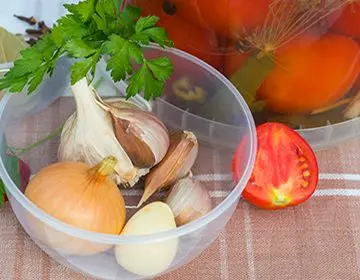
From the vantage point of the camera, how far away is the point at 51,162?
80cm

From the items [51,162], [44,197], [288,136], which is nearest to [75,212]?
[44,197]

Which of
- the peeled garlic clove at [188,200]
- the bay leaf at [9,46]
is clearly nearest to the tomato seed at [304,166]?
the peeled garlic clove at [188,200]

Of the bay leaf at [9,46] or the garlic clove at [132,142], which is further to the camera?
the bay leaf at [9,46]

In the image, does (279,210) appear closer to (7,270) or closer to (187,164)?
(187,164)

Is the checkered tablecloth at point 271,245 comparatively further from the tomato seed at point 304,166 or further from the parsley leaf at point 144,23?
the parsley leaf at point 144,23

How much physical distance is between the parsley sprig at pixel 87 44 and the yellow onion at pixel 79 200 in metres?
0.08

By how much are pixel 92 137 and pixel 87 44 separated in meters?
0.10

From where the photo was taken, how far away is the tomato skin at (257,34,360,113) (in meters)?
0.74

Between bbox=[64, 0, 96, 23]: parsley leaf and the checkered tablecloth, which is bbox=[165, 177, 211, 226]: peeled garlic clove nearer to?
the checkered tablecloth

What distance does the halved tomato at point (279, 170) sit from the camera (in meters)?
0.77

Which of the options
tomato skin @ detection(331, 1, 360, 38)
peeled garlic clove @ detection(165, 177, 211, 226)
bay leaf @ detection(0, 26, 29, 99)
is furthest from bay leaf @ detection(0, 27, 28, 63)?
tomato skin @ detection(331, 1, 360, 38)

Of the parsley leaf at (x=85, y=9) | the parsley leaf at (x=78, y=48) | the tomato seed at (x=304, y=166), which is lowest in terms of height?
the tomato seed at (x=304, y=166)

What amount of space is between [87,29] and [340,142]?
Answer: 0.33 meters

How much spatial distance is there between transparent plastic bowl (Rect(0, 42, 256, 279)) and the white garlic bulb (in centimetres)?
5
